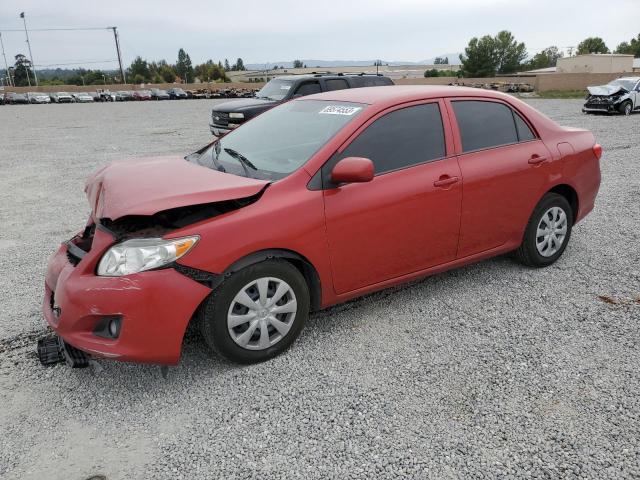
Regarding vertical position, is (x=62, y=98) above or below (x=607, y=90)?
above

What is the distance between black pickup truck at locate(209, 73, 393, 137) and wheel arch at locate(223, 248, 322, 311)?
9.36 metres

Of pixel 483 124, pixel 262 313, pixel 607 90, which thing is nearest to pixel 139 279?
pixel 262 313

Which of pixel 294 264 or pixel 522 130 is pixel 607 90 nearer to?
pixel 522 130

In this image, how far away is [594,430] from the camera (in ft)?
8.80

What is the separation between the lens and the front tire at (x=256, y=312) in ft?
9.93

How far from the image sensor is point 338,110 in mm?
3848

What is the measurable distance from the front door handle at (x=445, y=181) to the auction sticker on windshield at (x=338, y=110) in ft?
2.60

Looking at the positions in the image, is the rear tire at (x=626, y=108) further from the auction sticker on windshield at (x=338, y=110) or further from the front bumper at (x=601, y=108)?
the auction sticker on windshield at (x=338, y=110)

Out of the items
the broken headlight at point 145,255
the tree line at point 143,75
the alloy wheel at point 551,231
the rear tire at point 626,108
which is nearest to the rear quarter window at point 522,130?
the alloy wheel at point 551,231

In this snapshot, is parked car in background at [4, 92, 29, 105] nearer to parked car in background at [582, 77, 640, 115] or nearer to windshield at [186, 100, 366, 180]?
parked car in background at [582, 77, 640, 115]

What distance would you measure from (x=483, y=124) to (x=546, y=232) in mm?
1222

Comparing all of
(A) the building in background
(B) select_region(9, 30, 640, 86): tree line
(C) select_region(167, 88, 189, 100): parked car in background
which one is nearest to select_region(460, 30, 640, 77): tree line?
(B) select_region(9, 30, 640, 86): tree line

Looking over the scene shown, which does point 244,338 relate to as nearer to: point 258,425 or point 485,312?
point 258,425

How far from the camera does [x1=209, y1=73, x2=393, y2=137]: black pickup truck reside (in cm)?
1223
